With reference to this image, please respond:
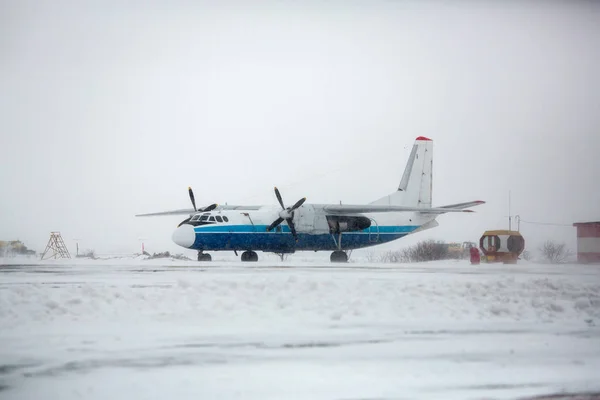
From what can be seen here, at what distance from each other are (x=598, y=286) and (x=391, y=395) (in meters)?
7.59

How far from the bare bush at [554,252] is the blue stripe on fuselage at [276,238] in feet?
22.7

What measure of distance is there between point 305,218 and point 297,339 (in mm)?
15408

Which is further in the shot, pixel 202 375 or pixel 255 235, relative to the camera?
pixel 255 235

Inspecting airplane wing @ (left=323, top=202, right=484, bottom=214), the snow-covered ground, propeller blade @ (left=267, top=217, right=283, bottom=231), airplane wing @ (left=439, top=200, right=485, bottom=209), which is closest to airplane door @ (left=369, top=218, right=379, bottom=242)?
airplane wing @ (left=323, top=202, right=484, bottom=214)

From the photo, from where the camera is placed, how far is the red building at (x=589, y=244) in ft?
58.9

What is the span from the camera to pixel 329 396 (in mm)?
6410

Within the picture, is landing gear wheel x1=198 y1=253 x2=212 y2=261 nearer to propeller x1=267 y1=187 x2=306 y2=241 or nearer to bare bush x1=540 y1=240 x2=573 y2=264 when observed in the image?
propeller x1=267 y1=187 x2=306 y2=241

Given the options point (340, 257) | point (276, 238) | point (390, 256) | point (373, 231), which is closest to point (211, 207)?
point (276, 238)

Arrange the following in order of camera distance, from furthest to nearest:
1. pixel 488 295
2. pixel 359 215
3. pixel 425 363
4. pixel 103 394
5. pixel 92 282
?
pixel 359 215
pixel 92 282
pixel 488 295
pixel 425 363
pixel 103 394

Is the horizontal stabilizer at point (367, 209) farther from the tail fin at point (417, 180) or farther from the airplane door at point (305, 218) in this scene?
the tail fin at point (417, 180)

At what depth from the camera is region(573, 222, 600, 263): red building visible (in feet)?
58.9

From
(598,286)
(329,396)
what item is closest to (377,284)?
(598,286)

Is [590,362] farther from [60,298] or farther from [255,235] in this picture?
[255,235]

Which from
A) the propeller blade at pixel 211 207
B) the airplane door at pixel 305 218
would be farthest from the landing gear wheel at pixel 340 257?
the propeller blade at pixel 211 207
